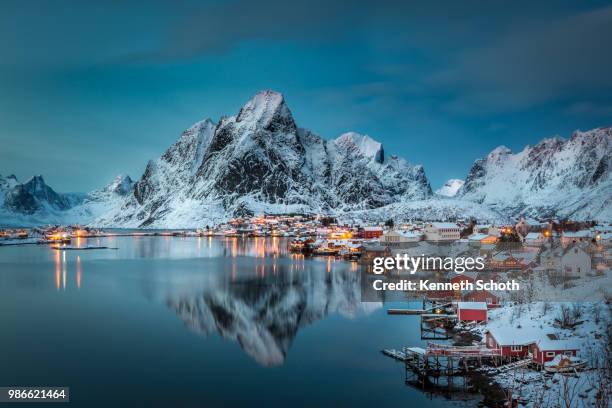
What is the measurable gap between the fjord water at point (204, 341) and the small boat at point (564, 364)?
4.04 metres

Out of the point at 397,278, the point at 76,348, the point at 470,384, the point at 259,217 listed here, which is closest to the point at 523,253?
the point at 397,278

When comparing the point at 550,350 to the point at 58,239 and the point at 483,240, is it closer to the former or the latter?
the point at 483,240

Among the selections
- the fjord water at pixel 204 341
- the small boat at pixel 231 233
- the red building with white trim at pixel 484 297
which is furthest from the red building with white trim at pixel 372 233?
the red building with white trim at pixel 484 297

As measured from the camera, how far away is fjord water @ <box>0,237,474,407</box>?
17.7m

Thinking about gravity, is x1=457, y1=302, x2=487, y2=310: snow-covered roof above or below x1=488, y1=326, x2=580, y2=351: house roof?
above

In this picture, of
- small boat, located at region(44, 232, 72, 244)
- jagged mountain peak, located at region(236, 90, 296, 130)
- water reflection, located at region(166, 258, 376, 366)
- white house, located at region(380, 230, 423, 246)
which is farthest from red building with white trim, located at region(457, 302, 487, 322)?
jagged mountain peak, located at region(236, 90, 296, 130)

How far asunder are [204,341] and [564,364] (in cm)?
1535

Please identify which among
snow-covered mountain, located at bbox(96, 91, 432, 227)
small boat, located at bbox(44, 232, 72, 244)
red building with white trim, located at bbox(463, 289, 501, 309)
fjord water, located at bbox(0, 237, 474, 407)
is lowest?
fjord water, located at bbox(0, 237, 474, 407)

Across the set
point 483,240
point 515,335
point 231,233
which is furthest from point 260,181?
point 515,335

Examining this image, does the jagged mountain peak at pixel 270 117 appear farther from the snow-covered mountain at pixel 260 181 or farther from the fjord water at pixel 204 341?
the fjord water at pixel 204 341

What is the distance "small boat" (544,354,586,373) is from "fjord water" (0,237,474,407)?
404 cm

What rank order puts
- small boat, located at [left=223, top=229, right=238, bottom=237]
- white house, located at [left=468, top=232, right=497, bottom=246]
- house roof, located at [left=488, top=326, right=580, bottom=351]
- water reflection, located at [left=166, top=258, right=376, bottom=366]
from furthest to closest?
small boat, located at [left=223, top=229, right=238, bottom=237] → white house, located at [left=468, top=232, right=497, bottom=246] → water reflection, located at [left=166, top=258, right=376, bottom=366] → house roof, located at [left=488, top=326, right=580, bottom=351]

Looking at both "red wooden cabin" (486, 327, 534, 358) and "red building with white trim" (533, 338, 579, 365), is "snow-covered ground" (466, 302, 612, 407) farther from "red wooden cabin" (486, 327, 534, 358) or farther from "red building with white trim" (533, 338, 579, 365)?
"red building with white trim" (533, 338, 579, 365)

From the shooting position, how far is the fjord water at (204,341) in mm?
17734
